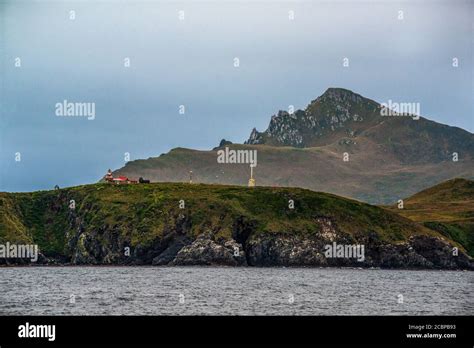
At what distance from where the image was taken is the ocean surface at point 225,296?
95.3 metres

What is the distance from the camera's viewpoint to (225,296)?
376ft

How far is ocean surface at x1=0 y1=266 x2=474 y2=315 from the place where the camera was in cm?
9531

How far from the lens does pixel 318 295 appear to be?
120000mm
